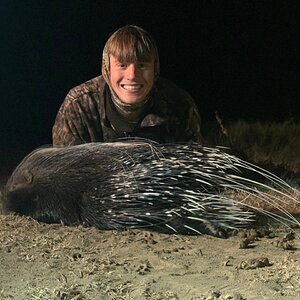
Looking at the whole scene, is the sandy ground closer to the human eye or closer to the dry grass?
the human eye

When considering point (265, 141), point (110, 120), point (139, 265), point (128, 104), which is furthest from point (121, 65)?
point (265, 141)

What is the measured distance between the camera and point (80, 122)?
4.25 meters

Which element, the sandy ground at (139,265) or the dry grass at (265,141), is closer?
the sandy ground at (139,265)

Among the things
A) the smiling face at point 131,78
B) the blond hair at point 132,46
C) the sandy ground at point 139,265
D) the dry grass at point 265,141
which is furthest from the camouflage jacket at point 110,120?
the dry grass at point 265,141

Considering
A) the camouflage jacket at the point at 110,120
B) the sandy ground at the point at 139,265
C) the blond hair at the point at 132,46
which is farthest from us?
the camouflage jacket at the point at 110,120

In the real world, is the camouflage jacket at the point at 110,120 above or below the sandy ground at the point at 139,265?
above

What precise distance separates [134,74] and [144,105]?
232 millimetres

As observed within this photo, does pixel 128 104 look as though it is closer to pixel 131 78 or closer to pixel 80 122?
pixel 131 78

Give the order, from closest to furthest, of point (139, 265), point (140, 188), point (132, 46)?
1. point (139, 265)
2. point (140, 188)
3. point (132, 46)

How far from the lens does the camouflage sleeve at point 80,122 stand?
13.9ft

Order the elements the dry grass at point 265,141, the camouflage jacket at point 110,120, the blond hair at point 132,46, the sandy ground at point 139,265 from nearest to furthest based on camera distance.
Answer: the sandy ground at point 139,265
the blond hair at point 132,46
the camouflage jacket at point 110,120
the dry grass at point 265,141

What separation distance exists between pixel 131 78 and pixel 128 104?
168 millimetres

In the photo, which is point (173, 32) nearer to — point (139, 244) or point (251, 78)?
point (251, 78)

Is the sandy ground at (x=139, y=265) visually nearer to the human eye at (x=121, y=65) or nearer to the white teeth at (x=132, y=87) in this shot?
the white teeth at (x=132, y=87)
